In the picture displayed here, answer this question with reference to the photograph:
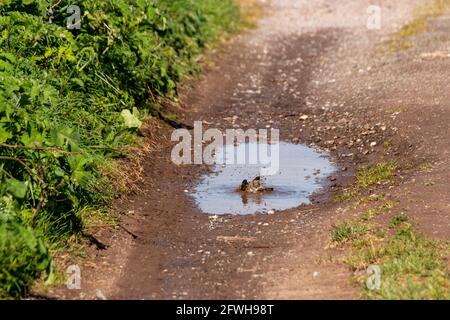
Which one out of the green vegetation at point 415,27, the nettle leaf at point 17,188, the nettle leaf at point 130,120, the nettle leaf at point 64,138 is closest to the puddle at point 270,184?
the nettle leaf at point 130,120

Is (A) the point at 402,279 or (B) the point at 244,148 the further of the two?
(B) the point at 244,148

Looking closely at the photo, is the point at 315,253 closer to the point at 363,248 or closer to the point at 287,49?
the point at 363,248

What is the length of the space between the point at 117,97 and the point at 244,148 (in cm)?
170

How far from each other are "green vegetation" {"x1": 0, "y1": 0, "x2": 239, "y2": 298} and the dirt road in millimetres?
427

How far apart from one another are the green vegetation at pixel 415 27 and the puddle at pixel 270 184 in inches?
232

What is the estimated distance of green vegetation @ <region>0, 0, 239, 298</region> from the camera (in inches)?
248

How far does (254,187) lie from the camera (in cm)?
872

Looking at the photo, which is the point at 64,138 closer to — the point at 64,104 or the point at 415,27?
the point at 64,104

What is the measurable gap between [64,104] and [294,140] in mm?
3368

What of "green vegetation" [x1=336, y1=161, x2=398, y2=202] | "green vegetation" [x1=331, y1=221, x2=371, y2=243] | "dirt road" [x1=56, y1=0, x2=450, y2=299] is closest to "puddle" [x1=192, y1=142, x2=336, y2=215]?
"dirt road" [x1=56, y1=0, x2=450, y2=299]

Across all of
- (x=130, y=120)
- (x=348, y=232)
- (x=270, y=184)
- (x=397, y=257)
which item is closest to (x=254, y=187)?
(x=270, y=184)

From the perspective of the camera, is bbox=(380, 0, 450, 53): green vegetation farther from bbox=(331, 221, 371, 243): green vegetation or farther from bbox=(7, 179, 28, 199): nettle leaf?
bbox=(7, 179, 28, 199): nettle leaf

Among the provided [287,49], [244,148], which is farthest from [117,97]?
[287,49]

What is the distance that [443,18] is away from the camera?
690 inches
